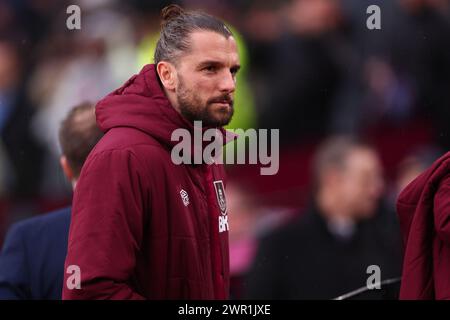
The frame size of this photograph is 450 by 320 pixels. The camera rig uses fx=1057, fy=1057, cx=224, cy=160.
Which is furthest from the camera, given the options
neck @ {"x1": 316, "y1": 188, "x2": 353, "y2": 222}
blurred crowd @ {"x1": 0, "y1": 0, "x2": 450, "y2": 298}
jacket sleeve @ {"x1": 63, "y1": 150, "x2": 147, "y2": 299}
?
blurred crowd @ {"x1": 0, "y1": 0, "x2": 450, "y2": 298}

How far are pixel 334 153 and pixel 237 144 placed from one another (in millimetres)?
1179

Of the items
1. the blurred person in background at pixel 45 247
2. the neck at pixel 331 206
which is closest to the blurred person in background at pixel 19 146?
the neck at pixel 331 206

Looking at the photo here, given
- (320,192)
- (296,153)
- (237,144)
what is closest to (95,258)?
(320,192)

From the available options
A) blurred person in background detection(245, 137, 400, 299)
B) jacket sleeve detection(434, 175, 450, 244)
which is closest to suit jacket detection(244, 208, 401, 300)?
blurred person in background detection(245, 137, 400, 299)

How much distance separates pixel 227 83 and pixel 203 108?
11cm

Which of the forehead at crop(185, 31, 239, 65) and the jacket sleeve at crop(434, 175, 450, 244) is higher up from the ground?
the forehead at crop(185, 31, 239, 65)

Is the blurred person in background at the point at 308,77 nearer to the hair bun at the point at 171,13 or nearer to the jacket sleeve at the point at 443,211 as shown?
the hair bun at the point at 171,13

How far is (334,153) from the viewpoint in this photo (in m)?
5.84

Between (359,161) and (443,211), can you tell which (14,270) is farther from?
(359,161)

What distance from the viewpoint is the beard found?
130 inches

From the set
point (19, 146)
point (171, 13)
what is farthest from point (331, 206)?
point (19, 146)

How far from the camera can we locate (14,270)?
154 inches

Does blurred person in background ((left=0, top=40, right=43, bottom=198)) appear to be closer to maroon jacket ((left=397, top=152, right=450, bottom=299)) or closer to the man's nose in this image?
the man's nose

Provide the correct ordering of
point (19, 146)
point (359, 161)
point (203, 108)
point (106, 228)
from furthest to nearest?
point (19, 146) → point (359, 161) → point (203, 108) → point (106, 228)
